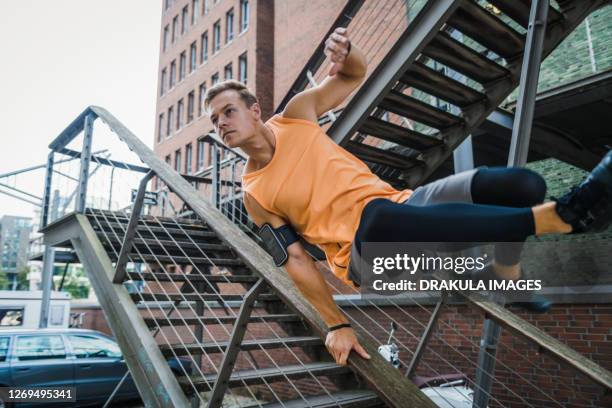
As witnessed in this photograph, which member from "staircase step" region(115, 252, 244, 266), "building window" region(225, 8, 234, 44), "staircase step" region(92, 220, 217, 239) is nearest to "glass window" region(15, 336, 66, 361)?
"staircase step" region(92, 220, 217, 239)

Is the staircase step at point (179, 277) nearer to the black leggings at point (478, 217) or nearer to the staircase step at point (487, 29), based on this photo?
the black leggings at point (478, 217)

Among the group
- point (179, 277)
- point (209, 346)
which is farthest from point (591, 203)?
point (179, 277)

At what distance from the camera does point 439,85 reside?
172 inches

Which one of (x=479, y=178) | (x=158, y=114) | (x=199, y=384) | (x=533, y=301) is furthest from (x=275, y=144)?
(x=158, y=114)

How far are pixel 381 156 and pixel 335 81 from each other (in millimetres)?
3184

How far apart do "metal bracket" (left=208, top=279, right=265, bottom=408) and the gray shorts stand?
638 millimetres

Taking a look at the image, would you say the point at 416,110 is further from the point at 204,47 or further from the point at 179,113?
the point at 179,113

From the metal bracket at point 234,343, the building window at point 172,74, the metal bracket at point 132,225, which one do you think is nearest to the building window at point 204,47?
the building window at point 172,74

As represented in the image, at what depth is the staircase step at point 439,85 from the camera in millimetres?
4219

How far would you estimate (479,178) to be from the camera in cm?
142

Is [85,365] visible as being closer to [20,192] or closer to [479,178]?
[20,192]

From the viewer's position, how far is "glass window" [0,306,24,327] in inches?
525

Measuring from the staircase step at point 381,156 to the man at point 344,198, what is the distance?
2.82 m

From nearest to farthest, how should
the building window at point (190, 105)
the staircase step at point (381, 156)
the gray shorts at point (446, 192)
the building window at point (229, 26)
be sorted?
the gray shorts at point (446, 192), the staircase step at point (381, 156), the building window at point (229, 26), the building window at point (190, 105)
